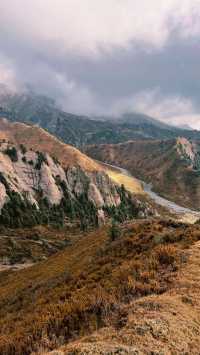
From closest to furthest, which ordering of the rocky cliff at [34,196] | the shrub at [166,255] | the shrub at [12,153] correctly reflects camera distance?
the shrub at [166,255] → the rocky cliff at [34,196] → the shrub at [12,153]

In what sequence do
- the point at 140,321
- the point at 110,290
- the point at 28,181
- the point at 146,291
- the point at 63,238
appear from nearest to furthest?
the point at 140,321 → the point at 146,291 → the point at 110,290 → the point at 63,238 → the point at 28,181

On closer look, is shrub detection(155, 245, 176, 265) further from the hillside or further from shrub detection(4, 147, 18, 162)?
shrub detection(4, 147, 18, 162)

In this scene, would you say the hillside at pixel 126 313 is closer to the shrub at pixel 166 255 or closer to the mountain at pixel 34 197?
the shrub at pixel 166 255

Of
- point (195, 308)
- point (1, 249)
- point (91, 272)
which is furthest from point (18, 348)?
point (1, 249)

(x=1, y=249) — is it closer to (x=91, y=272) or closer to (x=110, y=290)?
(x=91, y=272)

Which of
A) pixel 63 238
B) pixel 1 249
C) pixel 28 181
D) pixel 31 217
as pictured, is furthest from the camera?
pixel 28 181

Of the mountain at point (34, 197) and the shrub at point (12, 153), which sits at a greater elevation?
the shrub at point (12, 153)

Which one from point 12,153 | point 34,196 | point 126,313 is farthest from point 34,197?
point 126,313

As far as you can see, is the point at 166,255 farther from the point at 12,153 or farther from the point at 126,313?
the point at 12,153

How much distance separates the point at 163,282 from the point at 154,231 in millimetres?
14211

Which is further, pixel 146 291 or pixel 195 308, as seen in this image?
pixel 146 291

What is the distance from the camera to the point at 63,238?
130625 mm

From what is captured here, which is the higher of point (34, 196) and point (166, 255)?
point (166, 255)

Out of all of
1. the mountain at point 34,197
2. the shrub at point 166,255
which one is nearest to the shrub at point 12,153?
the mountain at point 34,197
